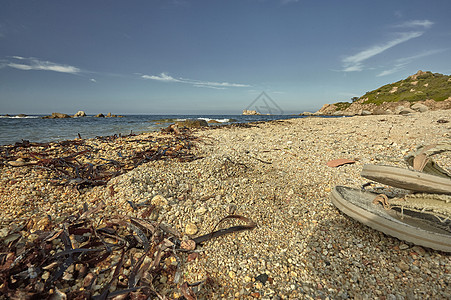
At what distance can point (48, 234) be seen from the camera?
2256 mm

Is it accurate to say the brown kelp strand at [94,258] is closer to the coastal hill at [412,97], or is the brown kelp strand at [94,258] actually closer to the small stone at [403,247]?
the small stone at [403,247]

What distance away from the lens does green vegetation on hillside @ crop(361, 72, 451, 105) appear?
45778 millimetres

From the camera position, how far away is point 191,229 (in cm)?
255

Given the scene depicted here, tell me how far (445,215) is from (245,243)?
2.49m

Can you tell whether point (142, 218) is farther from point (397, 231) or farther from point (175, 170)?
point (397, 231)

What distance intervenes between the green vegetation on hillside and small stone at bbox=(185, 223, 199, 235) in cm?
6208

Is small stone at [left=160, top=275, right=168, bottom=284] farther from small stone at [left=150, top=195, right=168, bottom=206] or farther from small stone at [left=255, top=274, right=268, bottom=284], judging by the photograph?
small stone at [left=150, top=195, right=168, bottom=206]

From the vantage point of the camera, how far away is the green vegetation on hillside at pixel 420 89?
45778mm

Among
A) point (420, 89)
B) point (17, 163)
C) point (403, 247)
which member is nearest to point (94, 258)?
point (403, 247)

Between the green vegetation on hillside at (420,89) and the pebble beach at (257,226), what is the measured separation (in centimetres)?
6028

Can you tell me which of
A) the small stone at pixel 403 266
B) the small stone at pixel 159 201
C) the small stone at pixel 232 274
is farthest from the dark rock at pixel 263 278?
the small stone at pixel 159 201

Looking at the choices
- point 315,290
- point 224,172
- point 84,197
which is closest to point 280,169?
Answer: point 224,172

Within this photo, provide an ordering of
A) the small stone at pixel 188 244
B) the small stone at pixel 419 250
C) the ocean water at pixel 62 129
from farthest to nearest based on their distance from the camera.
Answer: the ocean water at pixel 62 129, the small stone at pixel 188 244, the small stone at pixel 419 250

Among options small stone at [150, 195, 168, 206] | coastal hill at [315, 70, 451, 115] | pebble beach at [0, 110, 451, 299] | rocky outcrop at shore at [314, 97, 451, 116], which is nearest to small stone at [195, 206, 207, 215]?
pebble beach at [0, 110, 451, 299]
